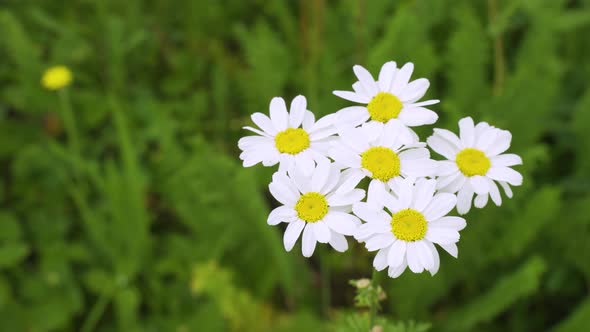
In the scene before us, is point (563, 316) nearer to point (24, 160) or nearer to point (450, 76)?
point (450, 76)

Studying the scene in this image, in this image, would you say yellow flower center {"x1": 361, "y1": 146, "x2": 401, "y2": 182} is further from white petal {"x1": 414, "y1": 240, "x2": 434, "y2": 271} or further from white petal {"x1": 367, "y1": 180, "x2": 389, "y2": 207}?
white petal {"x1": 414, "y1": 240, "x2": 434, "y2": 271}

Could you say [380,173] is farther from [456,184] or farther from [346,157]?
[456,184]

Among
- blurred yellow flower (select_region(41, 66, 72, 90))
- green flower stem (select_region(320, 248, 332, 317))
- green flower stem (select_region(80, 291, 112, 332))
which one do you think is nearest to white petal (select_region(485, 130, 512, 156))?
green flower stem (select_region(320, 248, 332, 317))

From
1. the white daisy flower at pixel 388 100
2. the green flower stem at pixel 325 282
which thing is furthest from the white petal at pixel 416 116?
the green flower stem at pixel 325 282

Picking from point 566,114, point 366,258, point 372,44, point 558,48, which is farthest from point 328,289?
point 558,48

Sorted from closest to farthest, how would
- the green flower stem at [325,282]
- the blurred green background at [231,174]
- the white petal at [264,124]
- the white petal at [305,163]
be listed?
the white petal at [305,163], the white petal at [264,124], the blurred green background at [231,174], the green flower stem at [325,282]

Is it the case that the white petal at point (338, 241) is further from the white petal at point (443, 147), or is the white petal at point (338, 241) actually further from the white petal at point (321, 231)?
the white petal at point (443, 147)
